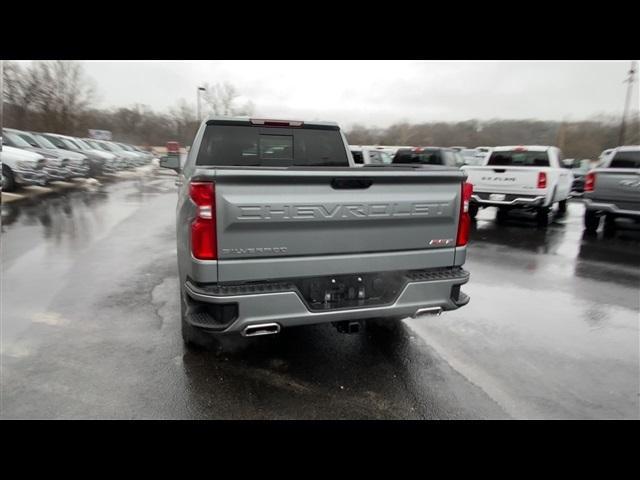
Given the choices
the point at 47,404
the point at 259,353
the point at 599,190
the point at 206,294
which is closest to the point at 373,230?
the point at 206,294

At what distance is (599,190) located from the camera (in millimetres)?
9711

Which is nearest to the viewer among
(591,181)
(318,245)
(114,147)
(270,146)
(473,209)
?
(318,245)

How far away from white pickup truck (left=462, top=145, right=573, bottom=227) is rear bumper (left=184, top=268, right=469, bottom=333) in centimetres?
812

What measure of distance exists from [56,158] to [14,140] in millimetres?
1556

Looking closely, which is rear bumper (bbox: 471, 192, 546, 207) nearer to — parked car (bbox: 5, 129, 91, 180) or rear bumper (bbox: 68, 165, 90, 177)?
parked car (bbox: 5, 129, 91, 180)

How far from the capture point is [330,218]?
10.1 feet

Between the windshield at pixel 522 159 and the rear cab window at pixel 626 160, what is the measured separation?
1.51m

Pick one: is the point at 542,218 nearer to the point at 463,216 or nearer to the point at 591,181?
the point at 591,181

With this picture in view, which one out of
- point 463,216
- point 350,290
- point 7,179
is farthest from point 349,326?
point 7,179

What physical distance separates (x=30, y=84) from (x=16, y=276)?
3273 centimetres

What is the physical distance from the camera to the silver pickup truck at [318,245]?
2.82m

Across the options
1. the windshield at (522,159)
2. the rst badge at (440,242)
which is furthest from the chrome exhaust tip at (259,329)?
the windshield at (522,159)

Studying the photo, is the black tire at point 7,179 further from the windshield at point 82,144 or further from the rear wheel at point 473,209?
the rear wheel at point 473,209

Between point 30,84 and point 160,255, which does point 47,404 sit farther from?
point 30,84
